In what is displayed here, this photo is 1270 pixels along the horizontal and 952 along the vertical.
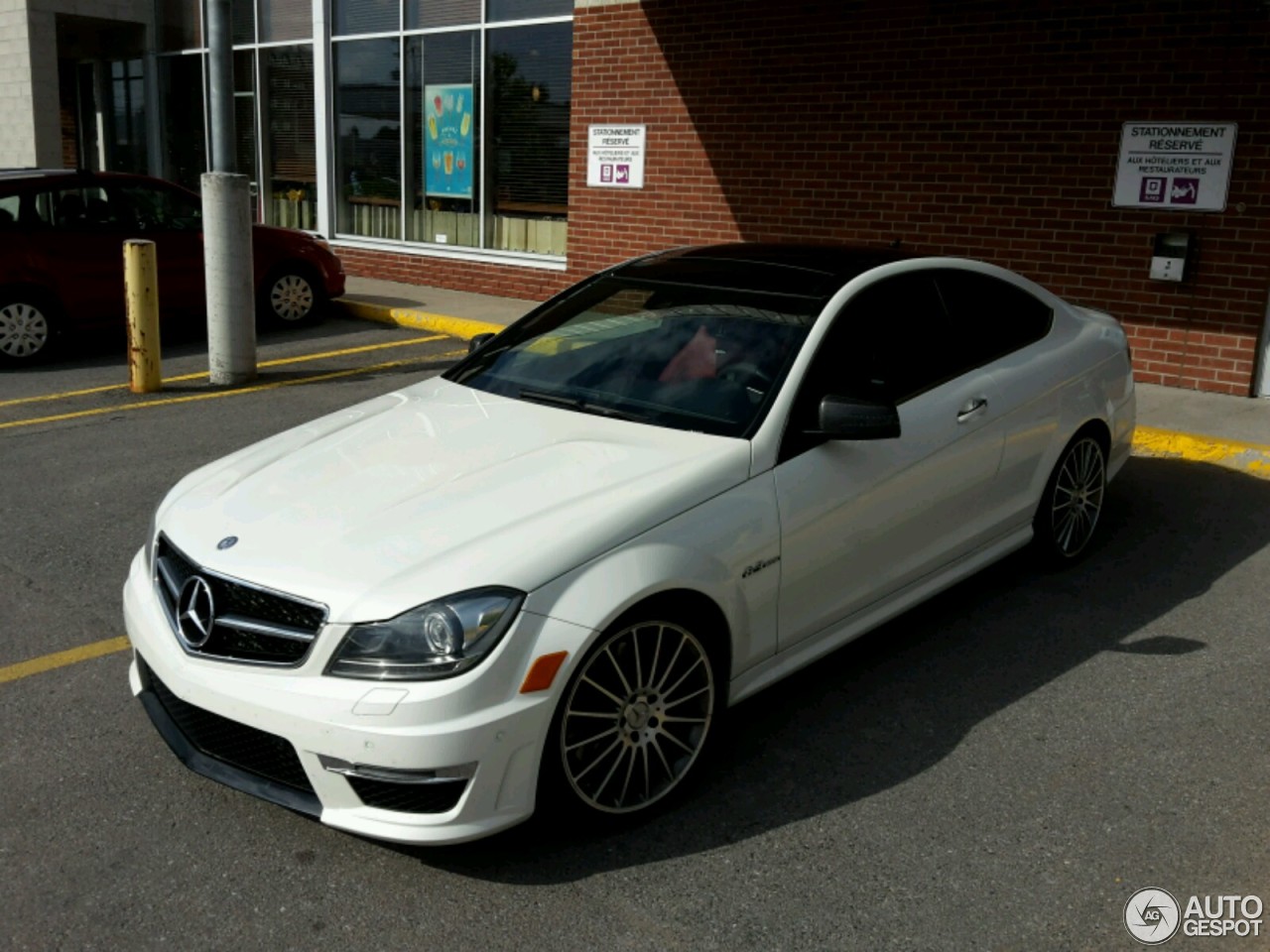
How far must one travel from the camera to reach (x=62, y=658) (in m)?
4.76

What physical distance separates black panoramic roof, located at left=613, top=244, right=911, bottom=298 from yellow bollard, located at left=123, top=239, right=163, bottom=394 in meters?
5.39

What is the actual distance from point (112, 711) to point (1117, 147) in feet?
26.9

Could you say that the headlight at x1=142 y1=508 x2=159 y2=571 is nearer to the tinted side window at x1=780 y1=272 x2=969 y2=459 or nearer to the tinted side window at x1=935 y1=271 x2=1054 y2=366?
the tinted side window at x1=780 y1=272 x2=969 y2=459

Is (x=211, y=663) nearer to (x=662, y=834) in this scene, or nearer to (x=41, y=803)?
(x=41, y=803)

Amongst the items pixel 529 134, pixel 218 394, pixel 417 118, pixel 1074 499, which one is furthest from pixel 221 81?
pixel 1074 499

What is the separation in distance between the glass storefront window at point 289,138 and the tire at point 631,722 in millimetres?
14525

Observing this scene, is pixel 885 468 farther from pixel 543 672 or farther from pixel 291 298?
pixel 291 298

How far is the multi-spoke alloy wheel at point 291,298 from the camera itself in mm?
12227

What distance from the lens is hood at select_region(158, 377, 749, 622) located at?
11.0 ft

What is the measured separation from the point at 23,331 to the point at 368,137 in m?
6.41

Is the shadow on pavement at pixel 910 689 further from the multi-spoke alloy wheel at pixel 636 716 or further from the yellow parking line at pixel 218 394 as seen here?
the yellow parking line at pixel 218 394

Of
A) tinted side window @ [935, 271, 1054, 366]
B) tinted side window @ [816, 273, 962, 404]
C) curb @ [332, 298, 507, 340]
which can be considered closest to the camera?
tinted side window @ [816, 273, 962, 404]

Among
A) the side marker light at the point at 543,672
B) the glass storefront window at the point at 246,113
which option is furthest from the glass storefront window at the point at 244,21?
the side marker light at the point at 543,672

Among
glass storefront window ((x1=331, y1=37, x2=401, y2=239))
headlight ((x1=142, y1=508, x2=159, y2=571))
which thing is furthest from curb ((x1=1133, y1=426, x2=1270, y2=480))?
glass storefront window ((x1=331, y1=37, x2=401, y2=239))
